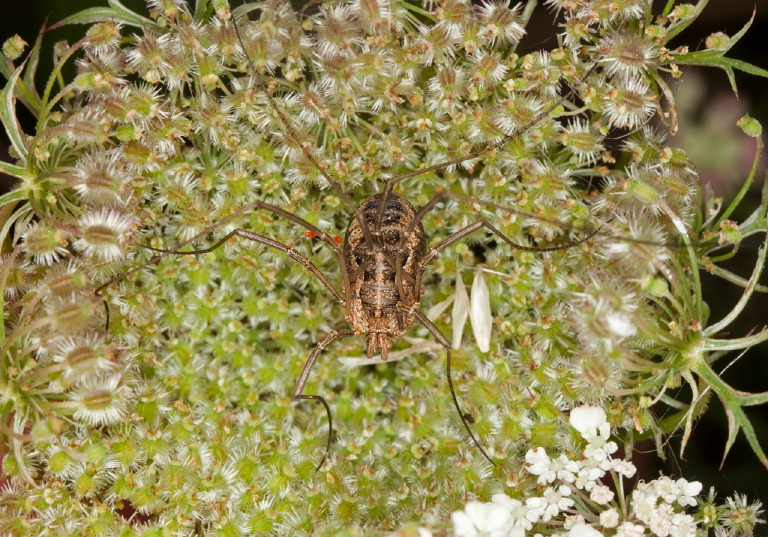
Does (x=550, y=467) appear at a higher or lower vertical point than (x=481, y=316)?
lower

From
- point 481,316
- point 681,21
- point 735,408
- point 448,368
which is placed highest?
point 681,21

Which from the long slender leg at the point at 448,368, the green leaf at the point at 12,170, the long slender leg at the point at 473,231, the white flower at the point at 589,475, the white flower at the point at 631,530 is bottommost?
the white flower at the point at 631,530

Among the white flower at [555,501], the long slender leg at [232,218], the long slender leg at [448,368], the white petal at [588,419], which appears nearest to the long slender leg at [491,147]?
the long slender leg at [232,218]

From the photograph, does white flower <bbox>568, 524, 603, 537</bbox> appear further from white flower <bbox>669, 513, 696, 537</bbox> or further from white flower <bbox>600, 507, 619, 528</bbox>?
white flower <bbox>669, 513, 696, 537</bbox>

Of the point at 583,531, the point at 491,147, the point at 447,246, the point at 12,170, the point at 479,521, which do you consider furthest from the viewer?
the point at 447,246

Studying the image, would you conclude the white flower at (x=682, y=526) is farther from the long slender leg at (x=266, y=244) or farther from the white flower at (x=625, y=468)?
the long slender leg at (x=266, y=244)

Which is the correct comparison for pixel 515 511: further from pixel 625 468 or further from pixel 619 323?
pixel 619 323

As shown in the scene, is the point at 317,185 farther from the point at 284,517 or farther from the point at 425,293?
the point at 284,517

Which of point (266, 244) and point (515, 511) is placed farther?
point (266, 244)

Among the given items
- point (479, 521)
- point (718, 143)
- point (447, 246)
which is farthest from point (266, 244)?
point (718, 143)
